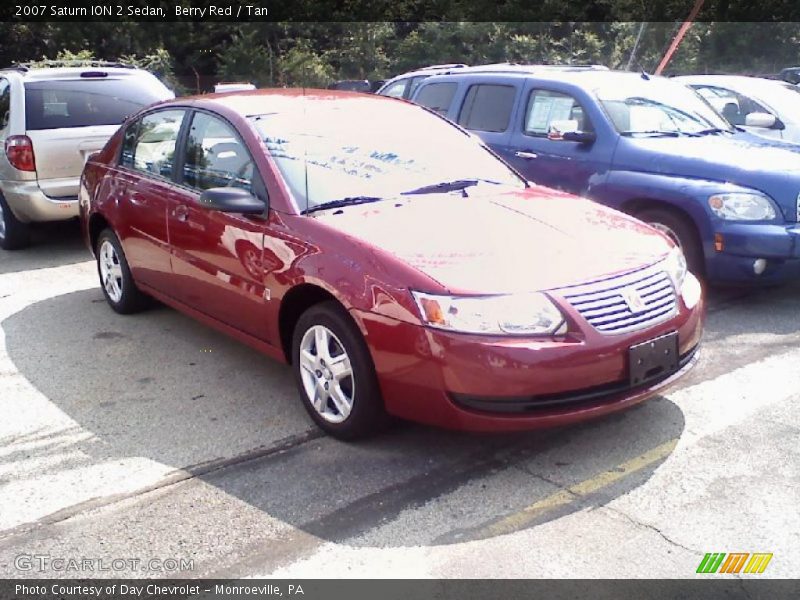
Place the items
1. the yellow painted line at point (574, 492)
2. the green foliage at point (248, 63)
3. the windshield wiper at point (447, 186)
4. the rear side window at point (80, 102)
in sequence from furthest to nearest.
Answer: the green foliage at point (248, 63) < the rear side window at point (80, 102) < the windshield wiper at point (447, 186) < the yellow painted line at point (574, 492)

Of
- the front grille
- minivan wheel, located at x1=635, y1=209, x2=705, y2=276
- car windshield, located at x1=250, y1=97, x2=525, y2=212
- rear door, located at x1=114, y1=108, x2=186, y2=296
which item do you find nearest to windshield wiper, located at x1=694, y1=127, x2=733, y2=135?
minivan wheel, located at x1=635, y1=209, x2=705, y2=276

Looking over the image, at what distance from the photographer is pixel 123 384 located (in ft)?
15.6

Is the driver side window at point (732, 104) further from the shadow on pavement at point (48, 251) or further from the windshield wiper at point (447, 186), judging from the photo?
the shadow on pavement at point (48, 251)

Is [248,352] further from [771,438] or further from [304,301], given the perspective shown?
[771,438]

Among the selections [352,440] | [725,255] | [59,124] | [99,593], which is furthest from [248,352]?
[59,124]

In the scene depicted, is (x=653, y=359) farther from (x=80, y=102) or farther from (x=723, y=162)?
(x=80, y=102)

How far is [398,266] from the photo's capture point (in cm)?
358

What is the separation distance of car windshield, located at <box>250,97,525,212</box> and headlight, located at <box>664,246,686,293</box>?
41.1 inches

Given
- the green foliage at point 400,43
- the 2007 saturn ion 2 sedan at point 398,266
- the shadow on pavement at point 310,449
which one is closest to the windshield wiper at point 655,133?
the 2007 saturn ion 2 sedan at point 398,266

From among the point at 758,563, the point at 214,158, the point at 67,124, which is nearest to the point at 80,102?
the point at 67,124

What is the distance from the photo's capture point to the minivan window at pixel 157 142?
516cm

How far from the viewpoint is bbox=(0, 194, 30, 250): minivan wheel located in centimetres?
794

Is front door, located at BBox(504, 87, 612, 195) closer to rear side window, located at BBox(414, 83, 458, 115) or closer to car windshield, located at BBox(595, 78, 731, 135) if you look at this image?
car windshield, located at BBox(595, 78, 731, 135)

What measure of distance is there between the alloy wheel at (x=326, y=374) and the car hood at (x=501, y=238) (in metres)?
0.51
